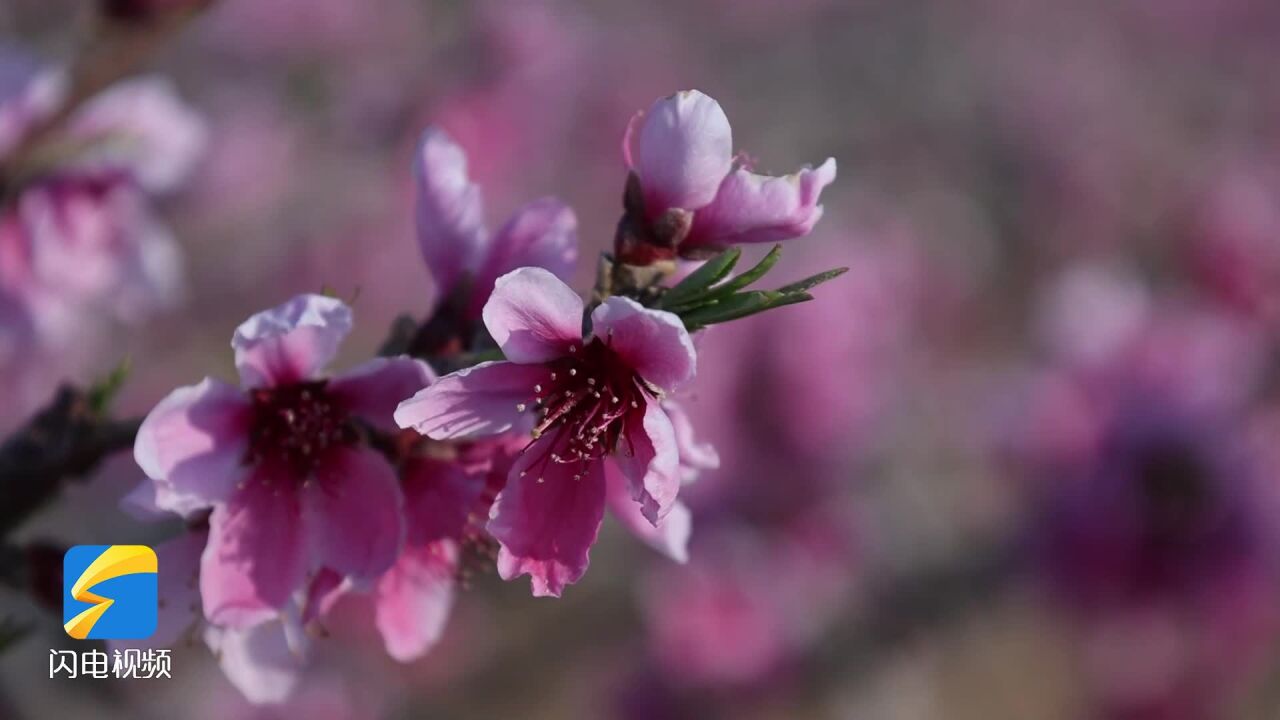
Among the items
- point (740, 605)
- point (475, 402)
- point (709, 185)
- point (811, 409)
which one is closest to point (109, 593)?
point (475, 402)

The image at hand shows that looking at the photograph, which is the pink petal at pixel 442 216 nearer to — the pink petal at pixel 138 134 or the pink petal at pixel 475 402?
the pink petal at pixel 475 402

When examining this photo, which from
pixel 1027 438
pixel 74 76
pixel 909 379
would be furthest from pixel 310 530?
pixel 909 379

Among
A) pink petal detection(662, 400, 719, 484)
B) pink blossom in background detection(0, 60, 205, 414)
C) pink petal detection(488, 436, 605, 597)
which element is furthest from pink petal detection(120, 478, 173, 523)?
pink blossom in background detection(0, 60, 205, 414)

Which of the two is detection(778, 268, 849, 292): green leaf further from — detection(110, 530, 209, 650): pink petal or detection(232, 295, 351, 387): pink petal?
detection(110, 530, 209, 650): pink petal

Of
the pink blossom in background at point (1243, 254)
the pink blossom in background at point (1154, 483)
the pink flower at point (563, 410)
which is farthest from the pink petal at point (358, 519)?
the pink blossom in background at point (1243, 254)

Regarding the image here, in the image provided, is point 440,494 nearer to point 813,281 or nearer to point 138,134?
point 813,281

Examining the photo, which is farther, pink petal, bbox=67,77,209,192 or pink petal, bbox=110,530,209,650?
pink petal, bbox=67,77,209,192
